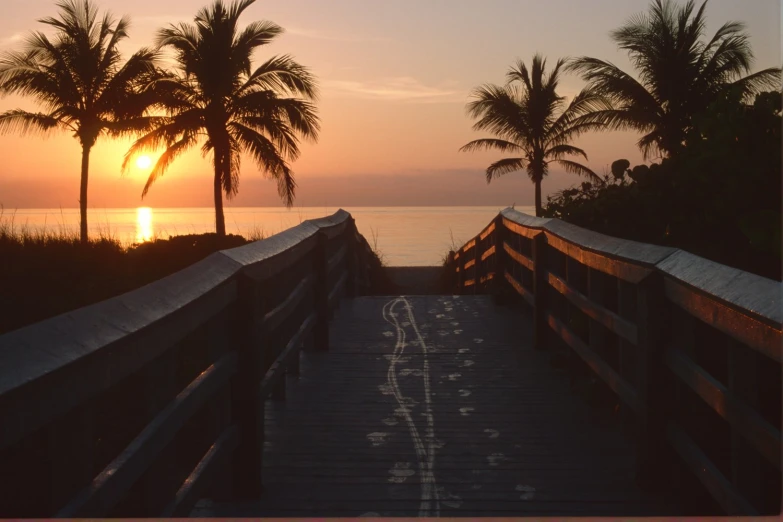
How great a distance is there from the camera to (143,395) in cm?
242

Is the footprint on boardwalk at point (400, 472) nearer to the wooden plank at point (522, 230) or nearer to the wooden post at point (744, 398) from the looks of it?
the wooden post at point (744, 398)

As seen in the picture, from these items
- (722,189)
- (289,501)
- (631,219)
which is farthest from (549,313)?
(289,501)

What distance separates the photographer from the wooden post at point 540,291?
22.7ft

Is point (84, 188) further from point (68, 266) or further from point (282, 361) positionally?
point (282, 361)

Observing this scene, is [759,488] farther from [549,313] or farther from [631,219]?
[549,313]

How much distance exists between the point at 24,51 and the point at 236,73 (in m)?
7.90

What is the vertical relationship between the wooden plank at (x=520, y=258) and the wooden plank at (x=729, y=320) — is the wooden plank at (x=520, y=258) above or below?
below

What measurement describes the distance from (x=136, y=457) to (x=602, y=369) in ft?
9.67

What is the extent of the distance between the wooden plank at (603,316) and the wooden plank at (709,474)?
1.62ft

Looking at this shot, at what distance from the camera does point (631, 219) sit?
594 cm

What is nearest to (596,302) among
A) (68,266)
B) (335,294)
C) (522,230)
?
(522,230)

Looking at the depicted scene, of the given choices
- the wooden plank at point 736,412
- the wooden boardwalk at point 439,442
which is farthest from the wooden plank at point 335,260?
the wooden plank at point 736,412

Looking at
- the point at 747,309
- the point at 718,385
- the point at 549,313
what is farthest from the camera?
the point at 549,313

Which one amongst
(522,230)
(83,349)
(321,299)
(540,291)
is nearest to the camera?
(83,349)
